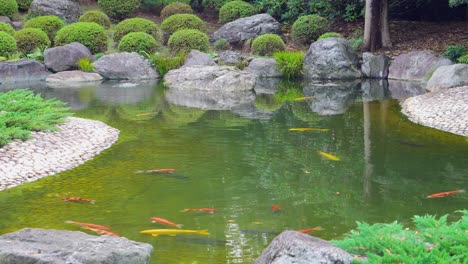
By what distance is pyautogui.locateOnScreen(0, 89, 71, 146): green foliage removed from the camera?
30.0ft

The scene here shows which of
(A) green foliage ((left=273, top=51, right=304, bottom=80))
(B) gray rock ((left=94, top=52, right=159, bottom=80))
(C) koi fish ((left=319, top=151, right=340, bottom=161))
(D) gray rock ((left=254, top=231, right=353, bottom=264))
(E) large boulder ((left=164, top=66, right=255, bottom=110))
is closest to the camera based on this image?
(D) gray rock ((left=254, top=231, right=353, bottom=264))

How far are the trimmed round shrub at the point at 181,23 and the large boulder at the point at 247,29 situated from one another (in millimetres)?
721

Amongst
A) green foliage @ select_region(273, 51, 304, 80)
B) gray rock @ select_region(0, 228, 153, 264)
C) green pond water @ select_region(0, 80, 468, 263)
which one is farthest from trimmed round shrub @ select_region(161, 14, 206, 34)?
gray rock @ select_region(0, 228, 153, 264)

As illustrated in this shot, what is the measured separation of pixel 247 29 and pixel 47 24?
6.78m

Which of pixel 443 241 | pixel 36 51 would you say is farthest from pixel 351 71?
pixel 443 241

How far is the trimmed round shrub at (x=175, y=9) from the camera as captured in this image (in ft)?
81.6

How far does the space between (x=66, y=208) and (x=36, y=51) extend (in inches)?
554

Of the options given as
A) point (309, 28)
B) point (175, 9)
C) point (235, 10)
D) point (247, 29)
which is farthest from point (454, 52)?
point (175, 9)

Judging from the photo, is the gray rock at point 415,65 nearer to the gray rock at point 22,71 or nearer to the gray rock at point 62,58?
the gray rock at point 62,58

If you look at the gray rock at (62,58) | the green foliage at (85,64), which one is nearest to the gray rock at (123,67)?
the green foliage at (85,64)

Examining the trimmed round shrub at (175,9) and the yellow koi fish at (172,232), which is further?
the trimmed round shrub at (175,9)

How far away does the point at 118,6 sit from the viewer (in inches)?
973

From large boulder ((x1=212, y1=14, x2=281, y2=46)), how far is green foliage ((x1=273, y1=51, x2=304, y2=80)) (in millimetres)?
3354

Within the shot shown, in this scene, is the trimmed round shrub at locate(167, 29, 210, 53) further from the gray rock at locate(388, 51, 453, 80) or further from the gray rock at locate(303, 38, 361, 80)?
the gray rock at locate(388, 51, 453, 80)
